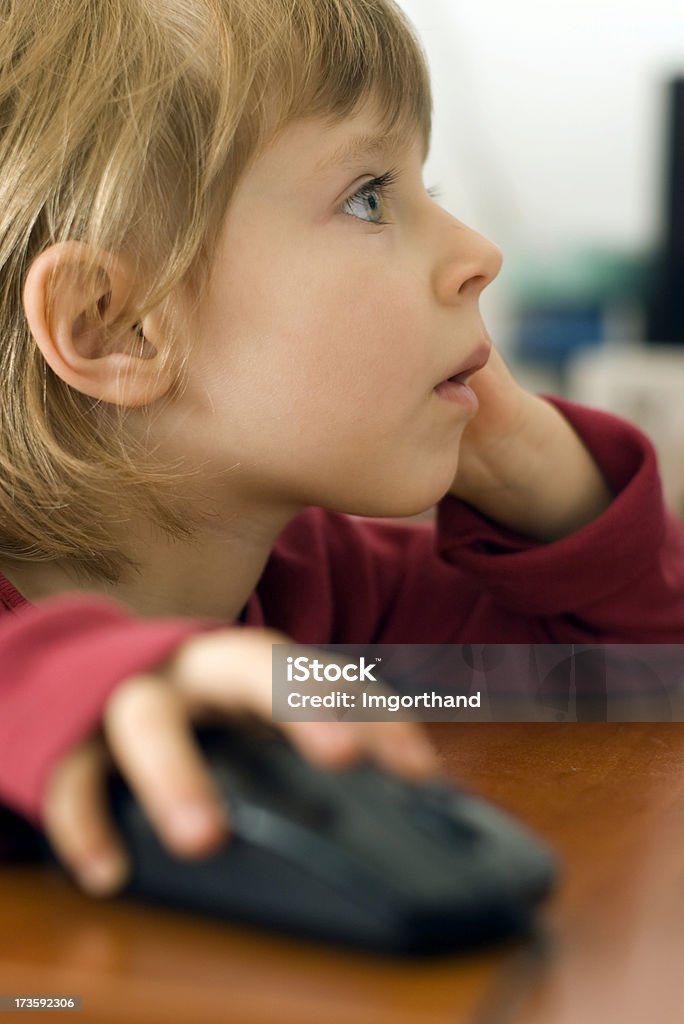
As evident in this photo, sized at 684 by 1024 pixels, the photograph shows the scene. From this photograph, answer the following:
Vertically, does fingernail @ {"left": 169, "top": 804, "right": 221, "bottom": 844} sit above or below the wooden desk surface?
above

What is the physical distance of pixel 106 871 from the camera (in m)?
0.29

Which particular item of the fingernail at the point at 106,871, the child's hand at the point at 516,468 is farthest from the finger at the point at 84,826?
the child's hand at the point at 516,468

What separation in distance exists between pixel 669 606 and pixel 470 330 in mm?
253

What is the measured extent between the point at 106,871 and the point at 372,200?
484mm

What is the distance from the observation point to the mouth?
72 cm

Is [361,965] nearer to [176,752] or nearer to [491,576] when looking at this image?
[176,752]

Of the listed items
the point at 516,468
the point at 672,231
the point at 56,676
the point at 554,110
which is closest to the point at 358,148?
the point at 516,468

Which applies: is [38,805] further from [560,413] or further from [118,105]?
[560,413]

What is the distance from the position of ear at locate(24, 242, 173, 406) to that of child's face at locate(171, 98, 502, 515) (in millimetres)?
29

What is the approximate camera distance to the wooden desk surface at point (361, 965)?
244 millimetres

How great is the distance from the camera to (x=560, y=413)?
0.87 m

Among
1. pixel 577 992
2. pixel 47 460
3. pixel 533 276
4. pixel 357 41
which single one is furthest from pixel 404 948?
pixel 533 276

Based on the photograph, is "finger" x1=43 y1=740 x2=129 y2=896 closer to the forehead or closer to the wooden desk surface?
the wooden desk surface

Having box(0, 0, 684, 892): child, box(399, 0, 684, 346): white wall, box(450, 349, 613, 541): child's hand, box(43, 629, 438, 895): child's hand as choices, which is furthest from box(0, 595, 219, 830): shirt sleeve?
box(399, 0, 684, 346): white wall
